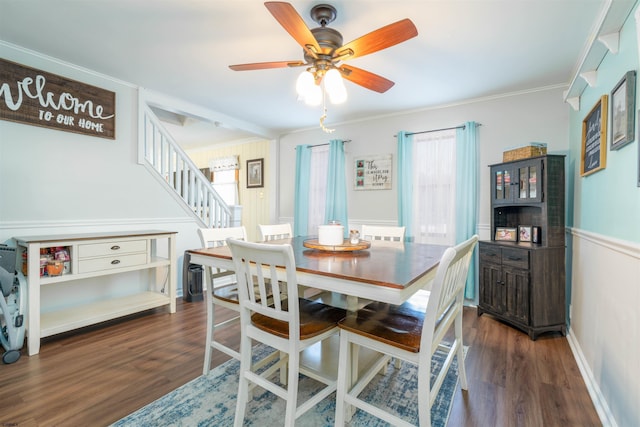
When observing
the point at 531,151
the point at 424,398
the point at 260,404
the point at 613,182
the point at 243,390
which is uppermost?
the point at 531,151

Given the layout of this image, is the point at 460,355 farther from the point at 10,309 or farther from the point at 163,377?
the point at 10,309

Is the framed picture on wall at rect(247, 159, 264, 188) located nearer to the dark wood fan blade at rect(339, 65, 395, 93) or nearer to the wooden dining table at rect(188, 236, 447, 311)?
the dark wood fan blade at rect(339, 65, 395, 93)

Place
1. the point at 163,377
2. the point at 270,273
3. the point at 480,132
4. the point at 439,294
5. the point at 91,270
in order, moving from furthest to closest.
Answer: the point at 480,132
the point at 91,270
the point at 163,377
the point at 270,273
the point at 439,294

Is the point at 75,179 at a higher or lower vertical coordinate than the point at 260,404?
higher

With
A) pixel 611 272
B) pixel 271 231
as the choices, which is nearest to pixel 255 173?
pixel 271 231

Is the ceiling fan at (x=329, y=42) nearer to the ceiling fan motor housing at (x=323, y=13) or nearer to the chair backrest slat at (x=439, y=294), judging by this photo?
the ceiling fan motor housing at (x=323, y=13)

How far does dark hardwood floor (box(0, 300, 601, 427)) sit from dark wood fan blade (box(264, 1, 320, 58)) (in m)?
2.15

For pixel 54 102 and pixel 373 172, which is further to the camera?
pixel 373 172

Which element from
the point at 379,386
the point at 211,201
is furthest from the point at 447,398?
the point at 211,201

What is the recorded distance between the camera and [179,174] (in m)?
3.65

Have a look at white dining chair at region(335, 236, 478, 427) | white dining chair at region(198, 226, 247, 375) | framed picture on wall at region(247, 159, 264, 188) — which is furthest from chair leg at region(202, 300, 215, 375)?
framed picture on wall at region(247, 159, 264, 188)

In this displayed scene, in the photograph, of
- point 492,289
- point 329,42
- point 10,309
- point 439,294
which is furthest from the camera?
point 492,289

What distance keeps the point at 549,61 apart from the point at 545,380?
97.0 inches

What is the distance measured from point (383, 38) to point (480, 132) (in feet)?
7.62
